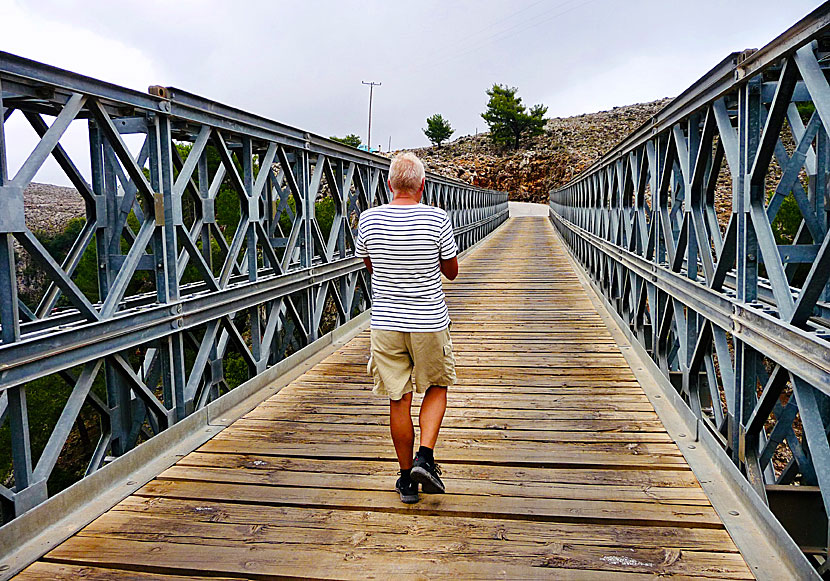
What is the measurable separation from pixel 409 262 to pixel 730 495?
6.21 ft

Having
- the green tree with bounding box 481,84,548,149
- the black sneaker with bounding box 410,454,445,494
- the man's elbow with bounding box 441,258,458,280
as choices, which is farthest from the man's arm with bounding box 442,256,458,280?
the green tree with bounding box 481,84,548,149

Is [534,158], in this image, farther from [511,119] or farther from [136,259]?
[136,259]

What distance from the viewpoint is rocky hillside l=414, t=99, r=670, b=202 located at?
62469mm

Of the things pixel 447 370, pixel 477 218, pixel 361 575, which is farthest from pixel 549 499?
pixel 477 218

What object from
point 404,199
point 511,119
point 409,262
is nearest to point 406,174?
point 404,199

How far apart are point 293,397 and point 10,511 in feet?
8.06

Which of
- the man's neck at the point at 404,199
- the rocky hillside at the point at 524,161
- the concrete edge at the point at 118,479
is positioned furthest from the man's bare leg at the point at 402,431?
the rocky hillside at the point at 524,161

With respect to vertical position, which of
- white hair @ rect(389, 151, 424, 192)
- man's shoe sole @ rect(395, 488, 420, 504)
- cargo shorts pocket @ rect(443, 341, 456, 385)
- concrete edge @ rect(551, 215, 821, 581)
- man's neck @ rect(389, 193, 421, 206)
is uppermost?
white hair @ rect(389, 151, 424, 192)

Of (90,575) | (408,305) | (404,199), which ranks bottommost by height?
(90,575)

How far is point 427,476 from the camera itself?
3.24 m

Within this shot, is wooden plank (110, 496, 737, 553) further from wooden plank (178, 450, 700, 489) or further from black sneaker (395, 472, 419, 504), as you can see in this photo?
wooden plank (178, 450, 700, 489)

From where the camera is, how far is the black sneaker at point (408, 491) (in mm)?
3270

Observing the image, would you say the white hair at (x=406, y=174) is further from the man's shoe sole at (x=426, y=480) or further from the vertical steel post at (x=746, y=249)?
the vertical steel post at (x=746, y=249)

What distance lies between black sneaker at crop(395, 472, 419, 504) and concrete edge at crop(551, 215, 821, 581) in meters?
1.38
